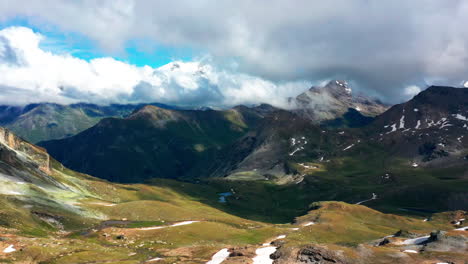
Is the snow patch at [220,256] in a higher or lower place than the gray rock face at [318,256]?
lower

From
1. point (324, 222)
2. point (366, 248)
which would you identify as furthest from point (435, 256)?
point (324, 222)

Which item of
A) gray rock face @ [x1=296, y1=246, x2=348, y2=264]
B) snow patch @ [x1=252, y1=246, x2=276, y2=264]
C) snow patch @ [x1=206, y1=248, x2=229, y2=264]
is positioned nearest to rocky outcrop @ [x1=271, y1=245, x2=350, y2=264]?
gray rock face @ [x1=296, y1=246, x2=348, y2=264]

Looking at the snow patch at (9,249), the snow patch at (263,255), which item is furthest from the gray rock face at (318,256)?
the snow patch at (9,249)

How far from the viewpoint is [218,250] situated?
→ 96.3 meters

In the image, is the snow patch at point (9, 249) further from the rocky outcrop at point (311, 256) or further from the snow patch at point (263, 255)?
the rocky outcrop at point (311, 256)

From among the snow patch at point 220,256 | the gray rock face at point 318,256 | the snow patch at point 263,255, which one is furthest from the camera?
the snow patch at point 220,256

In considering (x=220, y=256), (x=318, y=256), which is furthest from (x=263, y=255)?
(x=318, y=256)

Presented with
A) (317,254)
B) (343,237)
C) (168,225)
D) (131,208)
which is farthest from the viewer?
(131,208)

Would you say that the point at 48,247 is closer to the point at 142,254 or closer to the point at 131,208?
the point at 142,254

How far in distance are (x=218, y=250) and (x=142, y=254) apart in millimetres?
20019

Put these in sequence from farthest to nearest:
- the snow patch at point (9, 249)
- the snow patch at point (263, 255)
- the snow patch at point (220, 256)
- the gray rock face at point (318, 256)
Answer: the snow patch at point (9, 249) → the snow patch at point (220, 256) → the snow patch at point (263, 255) → the gray rock face at point (318, 256)

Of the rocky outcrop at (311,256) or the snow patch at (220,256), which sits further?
the snow patch at (220,256)

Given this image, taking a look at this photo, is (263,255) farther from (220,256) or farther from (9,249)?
(9,249)

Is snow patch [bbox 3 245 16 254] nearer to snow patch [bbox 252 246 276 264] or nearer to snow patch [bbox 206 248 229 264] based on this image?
snow patch [bbox 206 248 229 264]
